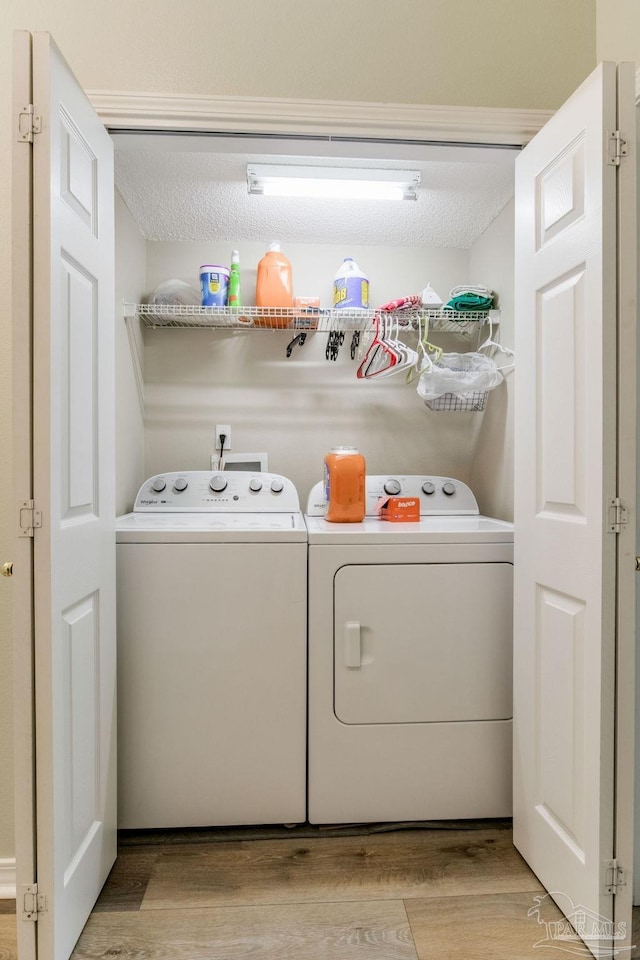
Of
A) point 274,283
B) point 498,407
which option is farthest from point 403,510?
point 274,283

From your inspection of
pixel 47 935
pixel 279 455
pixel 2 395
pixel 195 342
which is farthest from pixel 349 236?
pixel 47 935

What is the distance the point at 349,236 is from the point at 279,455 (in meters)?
1.01

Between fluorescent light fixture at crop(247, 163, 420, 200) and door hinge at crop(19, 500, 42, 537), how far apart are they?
1.41 metres

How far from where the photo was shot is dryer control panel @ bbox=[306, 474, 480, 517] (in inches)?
93.0

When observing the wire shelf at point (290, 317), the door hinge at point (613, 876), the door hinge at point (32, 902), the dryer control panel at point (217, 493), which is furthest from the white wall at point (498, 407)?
the door hinge at point (32, 902)

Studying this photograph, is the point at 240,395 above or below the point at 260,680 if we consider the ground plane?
above

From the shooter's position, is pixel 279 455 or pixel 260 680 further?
pixel 279 455

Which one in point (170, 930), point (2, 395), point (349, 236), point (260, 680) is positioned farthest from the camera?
point (349, 236)

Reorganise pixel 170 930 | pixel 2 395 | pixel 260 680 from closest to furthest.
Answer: pixel 170 930, pixel 2 395, pixel 260 680

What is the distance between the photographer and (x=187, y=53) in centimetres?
157

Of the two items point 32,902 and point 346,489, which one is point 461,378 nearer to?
point 346,489

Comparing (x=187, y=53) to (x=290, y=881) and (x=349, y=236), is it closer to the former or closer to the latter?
(x=349, y=236)

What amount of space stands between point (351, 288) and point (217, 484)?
969 mm

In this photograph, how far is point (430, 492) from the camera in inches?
95.0
